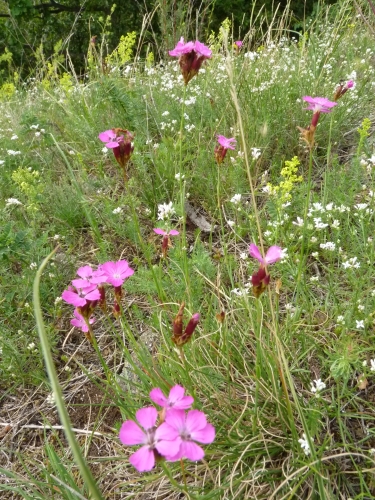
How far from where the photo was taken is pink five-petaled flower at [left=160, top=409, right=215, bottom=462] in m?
0.75

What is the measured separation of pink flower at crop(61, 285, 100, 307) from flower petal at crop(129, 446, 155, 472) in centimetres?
40

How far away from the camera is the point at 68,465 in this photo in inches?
57.0

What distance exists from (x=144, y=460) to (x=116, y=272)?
1.64 ft

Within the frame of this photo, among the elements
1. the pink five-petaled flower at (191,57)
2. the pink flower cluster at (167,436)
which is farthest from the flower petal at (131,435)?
the pink five-petaled flower at (191,57)

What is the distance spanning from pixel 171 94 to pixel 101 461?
2.69 m

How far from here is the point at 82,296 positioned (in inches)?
41.8

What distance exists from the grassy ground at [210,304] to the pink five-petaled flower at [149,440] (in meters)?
0.16

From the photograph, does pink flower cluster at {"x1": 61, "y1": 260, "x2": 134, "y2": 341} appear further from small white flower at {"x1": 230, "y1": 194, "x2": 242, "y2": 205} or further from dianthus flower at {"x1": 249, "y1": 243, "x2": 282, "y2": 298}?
small white flower at {"x1": 230, "y1": 194, "x2": 242, "y2": 205}

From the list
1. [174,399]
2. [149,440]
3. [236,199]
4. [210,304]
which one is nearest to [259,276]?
[174,399]

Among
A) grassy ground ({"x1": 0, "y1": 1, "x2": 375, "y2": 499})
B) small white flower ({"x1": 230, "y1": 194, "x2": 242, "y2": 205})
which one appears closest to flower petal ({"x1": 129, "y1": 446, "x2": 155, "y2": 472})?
grassy ground ({"x1": 0, "y1": 1, "x2": 375, "y2": 499})

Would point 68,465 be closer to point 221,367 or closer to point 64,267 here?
point 221,367

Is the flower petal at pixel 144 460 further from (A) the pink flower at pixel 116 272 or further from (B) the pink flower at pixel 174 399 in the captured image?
(A) the pink flower at pixel 116 272

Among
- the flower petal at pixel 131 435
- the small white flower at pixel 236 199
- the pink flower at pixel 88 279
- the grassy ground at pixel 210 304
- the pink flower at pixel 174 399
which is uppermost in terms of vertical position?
the pink flower at pixel 88 279

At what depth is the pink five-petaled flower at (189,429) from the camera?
2.46 ft
